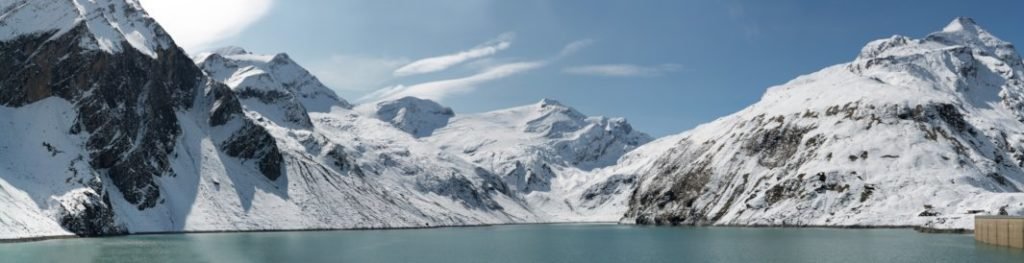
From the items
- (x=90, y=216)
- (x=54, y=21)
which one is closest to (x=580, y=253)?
(x=90, y=216)

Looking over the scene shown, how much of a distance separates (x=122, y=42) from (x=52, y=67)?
23.2 meters

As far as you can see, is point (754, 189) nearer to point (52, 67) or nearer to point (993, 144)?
point (993, 144)

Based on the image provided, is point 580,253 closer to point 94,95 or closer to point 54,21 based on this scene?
point 94,95

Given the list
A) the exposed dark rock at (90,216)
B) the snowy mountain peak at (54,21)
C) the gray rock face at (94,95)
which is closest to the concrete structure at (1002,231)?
the exposed dark rock at (90,216)

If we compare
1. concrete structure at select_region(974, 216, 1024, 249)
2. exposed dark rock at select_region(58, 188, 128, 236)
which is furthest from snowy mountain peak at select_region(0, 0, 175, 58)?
concrete structure at select_region(974, 216, 1024, 249)

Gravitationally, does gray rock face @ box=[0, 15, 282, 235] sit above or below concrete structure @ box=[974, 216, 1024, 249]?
above

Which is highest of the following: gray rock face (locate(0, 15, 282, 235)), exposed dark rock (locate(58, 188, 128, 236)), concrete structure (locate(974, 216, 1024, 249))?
gray rock face (locate(0, 15, 282, 235))

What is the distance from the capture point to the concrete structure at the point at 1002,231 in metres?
94.5

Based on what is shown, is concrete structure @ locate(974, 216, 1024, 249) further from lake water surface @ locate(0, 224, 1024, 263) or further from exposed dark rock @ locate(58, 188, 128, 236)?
exposed dark rock @ locate(58, 188, 128, 236)

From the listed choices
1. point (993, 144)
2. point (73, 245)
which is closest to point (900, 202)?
point (993, 144)

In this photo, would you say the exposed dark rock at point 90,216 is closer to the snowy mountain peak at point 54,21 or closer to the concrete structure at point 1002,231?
the snowy mountain peak at point 54,21

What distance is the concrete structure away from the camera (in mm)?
94500

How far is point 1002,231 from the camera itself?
99.2 metres

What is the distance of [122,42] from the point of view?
19225cm
